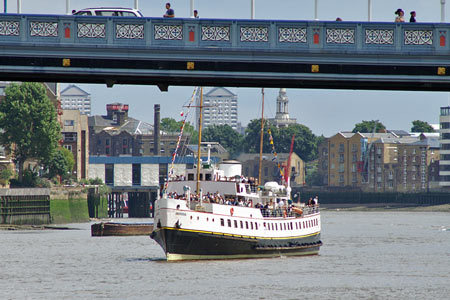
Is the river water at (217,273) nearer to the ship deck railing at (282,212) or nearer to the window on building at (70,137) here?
the ship deck railing at (282,212)

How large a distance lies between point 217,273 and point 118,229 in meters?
60.4

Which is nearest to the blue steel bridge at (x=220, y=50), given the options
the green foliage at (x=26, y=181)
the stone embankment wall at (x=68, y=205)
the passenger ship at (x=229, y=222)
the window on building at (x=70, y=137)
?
the passenger ship at (x=229, y=222)

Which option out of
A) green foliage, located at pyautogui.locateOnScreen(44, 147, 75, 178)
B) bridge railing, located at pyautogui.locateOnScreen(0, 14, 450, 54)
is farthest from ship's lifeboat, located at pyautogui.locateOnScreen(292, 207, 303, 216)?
green foliage, located at pyautogui.locateOnScreen(44, 147, 75, 178)

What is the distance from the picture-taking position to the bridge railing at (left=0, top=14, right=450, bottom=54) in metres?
44.3

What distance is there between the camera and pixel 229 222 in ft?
266

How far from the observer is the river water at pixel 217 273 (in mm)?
59969

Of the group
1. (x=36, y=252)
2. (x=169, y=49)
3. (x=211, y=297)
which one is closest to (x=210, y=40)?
(x=169, y=49)

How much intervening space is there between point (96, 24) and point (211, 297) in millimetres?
19509

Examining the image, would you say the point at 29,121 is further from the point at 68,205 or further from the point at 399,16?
the point at 399,16

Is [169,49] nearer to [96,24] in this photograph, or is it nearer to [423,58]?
[96,24]

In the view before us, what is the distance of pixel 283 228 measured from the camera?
89.9 meters

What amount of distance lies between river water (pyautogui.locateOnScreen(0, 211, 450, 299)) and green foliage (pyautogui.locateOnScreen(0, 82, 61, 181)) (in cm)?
5572

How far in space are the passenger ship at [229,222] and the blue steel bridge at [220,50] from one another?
3365 centimetres

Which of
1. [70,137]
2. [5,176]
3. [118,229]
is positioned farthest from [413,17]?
[70,137]
